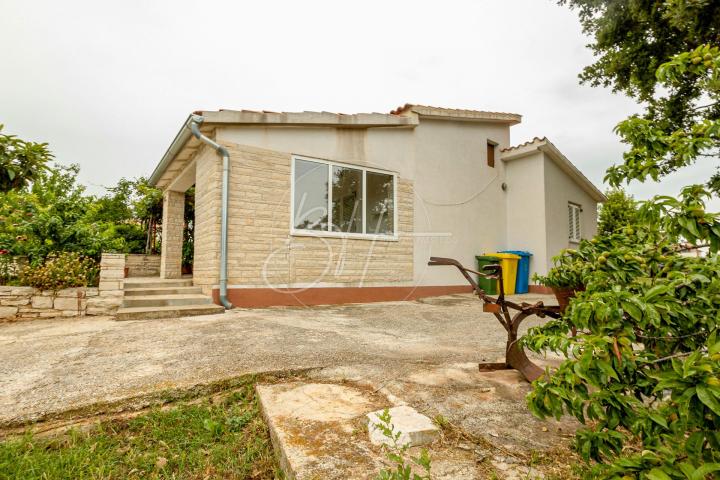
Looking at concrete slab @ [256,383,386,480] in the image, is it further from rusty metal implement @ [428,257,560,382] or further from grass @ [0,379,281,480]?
rusty metal implement @ [428,257,560,382]

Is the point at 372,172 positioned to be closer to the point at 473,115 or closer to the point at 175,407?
the point at 473,115

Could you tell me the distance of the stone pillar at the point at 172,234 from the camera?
29.2 feet

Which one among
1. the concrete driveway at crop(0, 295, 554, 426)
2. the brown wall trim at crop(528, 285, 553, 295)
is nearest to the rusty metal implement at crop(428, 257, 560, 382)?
the concrete driveway at crop(0, 295, 554, 426)

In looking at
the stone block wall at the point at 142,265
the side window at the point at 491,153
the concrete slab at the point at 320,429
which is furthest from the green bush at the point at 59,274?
the side window at the point at 491,153

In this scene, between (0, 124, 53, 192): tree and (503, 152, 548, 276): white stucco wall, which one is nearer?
(0, 124, 53, 192): tree

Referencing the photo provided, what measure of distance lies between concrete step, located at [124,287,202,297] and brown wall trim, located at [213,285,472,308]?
25.1 inches

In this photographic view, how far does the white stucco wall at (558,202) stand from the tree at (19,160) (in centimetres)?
939

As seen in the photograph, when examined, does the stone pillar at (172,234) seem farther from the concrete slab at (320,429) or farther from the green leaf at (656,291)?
the green leaf at (656,291)

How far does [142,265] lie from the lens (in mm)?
9617

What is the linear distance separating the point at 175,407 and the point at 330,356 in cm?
118

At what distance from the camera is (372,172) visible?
741 cm

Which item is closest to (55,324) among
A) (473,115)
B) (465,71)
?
(473,115)

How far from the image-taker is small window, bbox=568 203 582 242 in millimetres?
11055

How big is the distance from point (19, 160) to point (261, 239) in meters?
3.13
